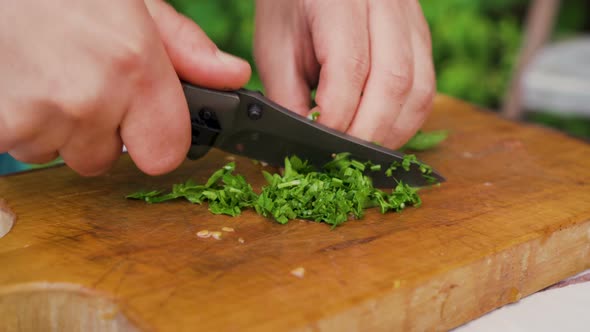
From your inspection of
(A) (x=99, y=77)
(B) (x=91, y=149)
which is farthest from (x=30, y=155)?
(A) (x=99, y=77)

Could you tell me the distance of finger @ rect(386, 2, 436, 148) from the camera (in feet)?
5.26

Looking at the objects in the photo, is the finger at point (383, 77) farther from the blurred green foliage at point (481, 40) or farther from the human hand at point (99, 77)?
the blurred green foliage at point (481, 40)

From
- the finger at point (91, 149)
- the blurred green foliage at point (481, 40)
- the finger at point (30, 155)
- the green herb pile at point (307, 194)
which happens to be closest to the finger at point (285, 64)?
the green herb pile at point (307, 194)

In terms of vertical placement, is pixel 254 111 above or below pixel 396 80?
below

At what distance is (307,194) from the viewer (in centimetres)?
134

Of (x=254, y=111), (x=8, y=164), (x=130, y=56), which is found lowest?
(x=8, y=164)

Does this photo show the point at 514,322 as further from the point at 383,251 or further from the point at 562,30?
the point at 562,30

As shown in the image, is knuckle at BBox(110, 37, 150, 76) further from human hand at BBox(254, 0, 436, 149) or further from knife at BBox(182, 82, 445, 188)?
human hand at BBox(254, 0, 436, 149)

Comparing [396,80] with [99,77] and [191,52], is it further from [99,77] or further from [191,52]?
[99,77]

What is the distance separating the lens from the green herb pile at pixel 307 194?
4.32 feet

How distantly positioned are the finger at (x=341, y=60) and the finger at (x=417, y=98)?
0.16 m

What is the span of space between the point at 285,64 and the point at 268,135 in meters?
0.28

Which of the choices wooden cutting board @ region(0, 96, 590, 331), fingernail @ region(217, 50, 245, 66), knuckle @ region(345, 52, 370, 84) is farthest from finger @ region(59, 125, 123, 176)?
knuckle @ region(345, 52, 370, 84)

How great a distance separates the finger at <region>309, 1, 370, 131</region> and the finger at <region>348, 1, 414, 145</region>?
0.08 feet
